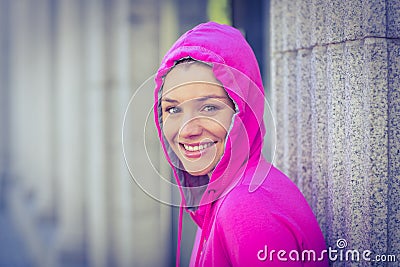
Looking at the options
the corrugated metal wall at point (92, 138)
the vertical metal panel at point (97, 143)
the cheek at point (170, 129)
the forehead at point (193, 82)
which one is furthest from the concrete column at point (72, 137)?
the forehead at point (193, 82)

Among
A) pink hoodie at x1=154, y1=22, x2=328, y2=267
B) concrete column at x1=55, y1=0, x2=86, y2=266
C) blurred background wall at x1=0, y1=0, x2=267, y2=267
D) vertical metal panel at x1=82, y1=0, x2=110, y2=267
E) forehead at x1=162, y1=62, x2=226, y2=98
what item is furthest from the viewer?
concrete column at x1=55, y1=0, x2=86, y2=266

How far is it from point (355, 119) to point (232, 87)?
0.59 m

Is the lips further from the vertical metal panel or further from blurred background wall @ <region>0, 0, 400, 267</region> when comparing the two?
the vertical metal panel

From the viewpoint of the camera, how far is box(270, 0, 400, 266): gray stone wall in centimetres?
243

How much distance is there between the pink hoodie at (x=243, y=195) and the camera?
209 centimetres

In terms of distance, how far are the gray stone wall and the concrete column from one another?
545 centimetres

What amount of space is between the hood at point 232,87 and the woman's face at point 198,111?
4cm

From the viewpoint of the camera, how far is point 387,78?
2424mm

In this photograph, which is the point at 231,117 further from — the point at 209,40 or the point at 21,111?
the point at 21,111

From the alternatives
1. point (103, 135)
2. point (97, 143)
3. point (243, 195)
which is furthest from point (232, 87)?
point (97, 143)

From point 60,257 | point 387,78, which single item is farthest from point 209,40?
point 60,257

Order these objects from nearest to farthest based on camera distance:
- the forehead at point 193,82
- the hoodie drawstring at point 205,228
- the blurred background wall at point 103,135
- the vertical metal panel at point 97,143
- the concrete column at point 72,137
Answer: the forehead at point 193,82 < the hoodie drawstring at point 205,228 < the blurred background wall at point 103,135 < the vertical metal panel at point 97,143 < the concrete column at point 72,137

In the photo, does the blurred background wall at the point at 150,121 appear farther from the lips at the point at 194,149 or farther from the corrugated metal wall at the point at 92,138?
the lips at the point at 194,149

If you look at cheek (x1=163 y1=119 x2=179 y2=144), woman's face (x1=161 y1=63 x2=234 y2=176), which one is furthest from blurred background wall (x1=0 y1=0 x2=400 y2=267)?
cheek (x1=163 y1=119 x2=179 y2=144)
